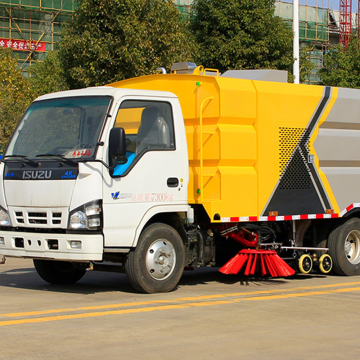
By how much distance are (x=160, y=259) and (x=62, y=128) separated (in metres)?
2.18

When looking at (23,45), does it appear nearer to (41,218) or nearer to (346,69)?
(346,69)

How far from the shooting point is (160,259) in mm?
9289

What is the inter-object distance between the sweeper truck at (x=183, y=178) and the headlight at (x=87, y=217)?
1 cm

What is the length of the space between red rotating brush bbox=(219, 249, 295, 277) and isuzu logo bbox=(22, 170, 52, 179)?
308cm

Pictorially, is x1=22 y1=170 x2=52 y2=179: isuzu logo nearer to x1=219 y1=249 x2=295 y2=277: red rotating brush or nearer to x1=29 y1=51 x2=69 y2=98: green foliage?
x1=219 y1=249 x2=295 y2=277: red rotating brush

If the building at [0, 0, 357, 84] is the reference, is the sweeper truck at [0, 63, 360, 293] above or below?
below

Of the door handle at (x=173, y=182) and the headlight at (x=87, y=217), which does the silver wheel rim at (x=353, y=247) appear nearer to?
the door handle at (x=173, y=182)

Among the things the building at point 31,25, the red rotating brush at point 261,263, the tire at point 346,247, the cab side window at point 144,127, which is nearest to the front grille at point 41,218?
the cab side window at point 144,127

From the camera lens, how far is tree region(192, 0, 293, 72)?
24.6m

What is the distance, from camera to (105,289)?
32.6 ft

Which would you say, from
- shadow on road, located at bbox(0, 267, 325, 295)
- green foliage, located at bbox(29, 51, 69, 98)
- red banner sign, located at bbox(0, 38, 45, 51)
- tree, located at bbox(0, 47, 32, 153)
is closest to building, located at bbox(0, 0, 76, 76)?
red banner sign, located at bbox(0, 38, 45, 51)

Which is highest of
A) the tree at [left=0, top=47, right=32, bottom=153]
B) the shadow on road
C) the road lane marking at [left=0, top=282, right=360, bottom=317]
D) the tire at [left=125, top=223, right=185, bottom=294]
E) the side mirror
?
the tree at [left=0, top=47, right=32, bottom=153]

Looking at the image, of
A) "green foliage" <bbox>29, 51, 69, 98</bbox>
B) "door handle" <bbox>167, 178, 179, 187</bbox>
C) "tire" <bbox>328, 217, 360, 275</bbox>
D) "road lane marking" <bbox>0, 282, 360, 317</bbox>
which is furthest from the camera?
"green foliage" <bbox>29, 51, 69, 98</bbox>

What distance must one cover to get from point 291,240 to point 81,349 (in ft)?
19.2
